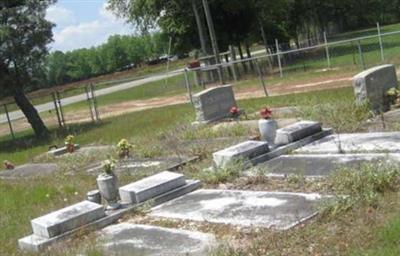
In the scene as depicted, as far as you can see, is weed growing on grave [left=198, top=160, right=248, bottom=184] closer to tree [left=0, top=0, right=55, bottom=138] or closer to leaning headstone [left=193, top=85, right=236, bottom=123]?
leaning headstone [left=193, top=85, right=236, bottom=123]

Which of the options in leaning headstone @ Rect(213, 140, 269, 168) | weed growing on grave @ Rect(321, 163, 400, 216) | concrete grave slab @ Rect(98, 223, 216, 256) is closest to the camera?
concrete grave slab @ Rect(98, 223, 216, 256)

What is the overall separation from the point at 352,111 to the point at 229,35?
1114 inches

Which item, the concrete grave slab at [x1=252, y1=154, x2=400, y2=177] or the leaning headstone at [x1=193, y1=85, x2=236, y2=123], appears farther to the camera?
the leaning headstone at [x1=193, y1=85, x2=236, y2=123]

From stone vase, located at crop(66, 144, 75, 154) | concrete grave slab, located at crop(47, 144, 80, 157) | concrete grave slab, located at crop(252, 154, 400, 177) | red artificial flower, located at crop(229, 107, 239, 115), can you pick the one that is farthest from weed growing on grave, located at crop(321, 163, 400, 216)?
concrete grave slab, located at crop(47, 144, 80, 157)

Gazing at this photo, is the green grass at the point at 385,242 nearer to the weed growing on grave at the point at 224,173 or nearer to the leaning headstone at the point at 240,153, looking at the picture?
the weed growing on grave at the point at 224,173

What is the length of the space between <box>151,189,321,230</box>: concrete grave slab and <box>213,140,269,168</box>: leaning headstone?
3.13 ft

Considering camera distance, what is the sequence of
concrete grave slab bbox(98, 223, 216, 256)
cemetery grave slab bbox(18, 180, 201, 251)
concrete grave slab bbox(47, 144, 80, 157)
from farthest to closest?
1. concrete grave slab bbox(47, 144, 80, 157)
2. cemetery grave slab bbox(18, 180, 201, 251)
3. concrete grave slab bbox(98, 223, 216, 256)

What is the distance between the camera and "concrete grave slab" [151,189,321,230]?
6.58m

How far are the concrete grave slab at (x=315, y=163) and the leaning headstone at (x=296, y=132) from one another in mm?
657

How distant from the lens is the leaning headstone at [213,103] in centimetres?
1554

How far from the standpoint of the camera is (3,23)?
2122cm

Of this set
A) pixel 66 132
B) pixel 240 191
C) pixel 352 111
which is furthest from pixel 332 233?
pixel 66 132

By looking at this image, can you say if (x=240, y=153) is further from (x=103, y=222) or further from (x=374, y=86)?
(x=374, y=86)

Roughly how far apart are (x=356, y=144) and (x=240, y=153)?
166 centimetres
